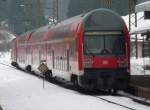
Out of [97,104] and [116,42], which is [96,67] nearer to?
[116,42]

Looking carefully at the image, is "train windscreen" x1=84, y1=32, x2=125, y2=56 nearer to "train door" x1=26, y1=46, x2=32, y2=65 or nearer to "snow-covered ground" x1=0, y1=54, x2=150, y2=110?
"snow-covered ground" x1=0, y1=54, x2=150, y2=110

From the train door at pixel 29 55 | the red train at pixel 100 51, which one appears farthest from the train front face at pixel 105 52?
the train door at pixel 29 55

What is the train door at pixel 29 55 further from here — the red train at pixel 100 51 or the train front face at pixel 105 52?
the train front face at pixel 105 52

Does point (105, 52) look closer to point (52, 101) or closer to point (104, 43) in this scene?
point (104, 43)

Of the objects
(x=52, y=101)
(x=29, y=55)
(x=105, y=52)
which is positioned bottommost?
(x=52, y=101)

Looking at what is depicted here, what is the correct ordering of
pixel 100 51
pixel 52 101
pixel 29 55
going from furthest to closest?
pixel 29 55
pixel 100 51
pixel 52 101

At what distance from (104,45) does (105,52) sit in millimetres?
290

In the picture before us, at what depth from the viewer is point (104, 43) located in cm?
2412

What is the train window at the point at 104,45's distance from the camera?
2402 cm

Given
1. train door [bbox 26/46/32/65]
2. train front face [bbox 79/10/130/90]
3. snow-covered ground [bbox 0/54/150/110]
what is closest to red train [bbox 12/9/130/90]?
train front face [bbox 79/10/130/90]

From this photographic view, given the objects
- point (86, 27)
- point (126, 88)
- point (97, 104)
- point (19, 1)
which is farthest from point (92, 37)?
point (19, 1)

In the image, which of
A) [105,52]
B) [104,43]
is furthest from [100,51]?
[104,43]

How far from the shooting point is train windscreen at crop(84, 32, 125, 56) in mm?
24016

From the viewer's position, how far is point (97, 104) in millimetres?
19312
